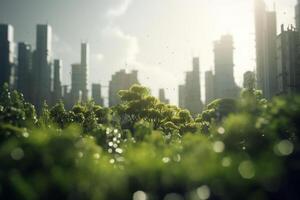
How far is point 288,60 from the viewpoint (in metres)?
72.9

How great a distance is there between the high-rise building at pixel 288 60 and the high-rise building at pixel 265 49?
2534 centimetres

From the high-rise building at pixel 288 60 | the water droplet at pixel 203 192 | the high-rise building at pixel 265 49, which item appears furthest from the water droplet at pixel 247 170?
the high-rise building at pixel 265 49

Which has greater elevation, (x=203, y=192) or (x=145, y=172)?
(x=145, y=172)

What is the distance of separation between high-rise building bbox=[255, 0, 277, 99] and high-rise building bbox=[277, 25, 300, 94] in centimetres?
2534

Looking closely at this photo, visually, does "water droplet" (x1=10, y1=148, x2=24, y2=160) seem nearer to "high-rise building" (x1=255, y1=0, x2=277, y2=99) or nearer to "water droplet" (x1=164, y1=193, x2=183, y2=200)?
"water droplet" (x1=164, y1=193, x2=183, y2=200)

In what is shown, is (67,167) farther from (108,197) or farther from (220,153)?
(220,153)

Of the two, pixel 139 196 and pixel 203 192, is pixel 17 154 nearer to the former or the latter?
pixel 139 196

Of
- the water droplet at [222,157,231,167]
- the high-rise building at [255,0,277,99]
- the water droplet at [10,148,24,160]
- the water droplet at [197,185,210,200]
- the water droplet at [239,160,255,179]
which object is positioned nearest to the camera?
the water droplet at [197,185,210,200]

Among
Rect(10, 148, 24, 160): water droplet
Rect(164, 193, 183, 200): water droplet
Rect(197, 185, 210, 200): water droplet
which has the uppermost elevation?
Rect(10, 148, 24, 160): water droplet

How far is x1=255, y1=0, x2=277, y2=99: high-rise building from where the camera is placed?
4124 inches

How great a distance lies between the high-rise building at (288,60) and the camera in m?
69.6

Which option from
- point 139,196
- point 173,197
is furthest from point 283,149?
point 139,196

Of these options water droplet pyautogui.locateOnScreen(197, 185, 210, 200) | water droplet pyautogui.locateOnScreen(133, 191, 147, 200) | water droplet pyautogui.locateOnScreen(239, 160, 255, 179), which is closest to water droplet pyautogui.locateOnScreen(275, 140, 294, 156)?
water droplet pyautogui.locateOnScreen(239, 160, 255, 179)

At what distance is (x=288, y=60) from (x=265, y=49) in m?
37.2
